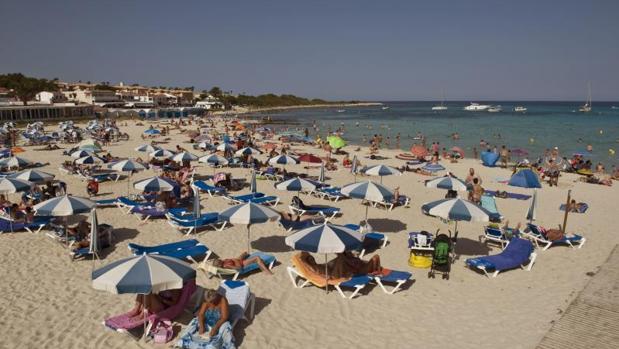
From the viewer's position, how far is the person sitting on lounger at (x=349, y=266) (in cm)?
770

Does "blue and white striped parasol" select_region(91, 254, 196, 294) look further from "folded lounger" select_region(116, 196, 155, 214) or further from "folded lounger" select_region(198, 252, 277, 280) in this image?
"folded lounger" select_region(116, 196, 155, 214)

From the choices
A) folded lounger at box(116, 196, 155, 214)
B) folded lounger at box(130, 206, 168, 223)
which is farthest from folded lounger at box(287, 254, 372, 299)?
folded lounger at box(116, 196, 155, 214)

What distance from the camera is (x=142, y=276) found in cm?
551

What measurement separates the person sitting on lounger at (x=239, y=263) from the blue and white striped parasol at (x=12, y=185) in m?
6.24

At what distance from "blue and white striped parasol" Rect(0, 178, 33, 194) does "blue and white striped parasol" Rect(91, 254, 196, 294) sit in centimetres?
669

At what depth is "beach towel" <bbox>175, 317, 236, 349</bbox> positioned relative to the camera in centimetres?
549

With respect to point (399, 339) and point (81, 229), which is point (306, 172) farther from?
point (399, 339)

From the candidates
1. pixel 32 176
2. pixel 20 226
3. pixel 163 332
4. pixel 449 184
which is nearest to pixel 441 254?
pixel 449 184

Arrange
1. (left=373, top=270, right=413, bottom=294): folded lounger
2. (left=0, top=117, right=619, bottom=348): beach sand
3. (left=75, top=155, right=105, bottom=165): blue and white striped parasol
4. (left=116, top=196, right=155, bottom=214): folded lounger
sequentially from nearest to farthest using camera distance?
(left=0, top=117, right=619, bottom=348): beach sand < (left=373, top=270, right=413, bottom=294): folded lounger < (left=116, top=196, right=155, bottom=214): folded lounger < (left=75, top=155, right=105, bottom=165): blue and white striped parasol

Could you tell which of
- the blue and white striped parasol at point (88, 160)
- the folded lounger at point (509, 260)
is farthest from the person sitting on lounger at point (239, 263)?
the blue and white striped parasol at point (88, 160)

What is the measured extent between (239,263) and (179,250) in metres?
1.50

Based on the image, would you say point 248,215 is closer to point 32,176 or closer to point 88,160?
point 32,176

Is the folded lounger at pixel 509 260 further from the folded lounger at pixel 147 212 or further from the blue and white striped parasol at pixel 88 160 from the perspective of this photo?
the blue and white striped parasol at pixel 88 160

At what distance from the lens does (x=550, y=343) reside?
5.98 meters
